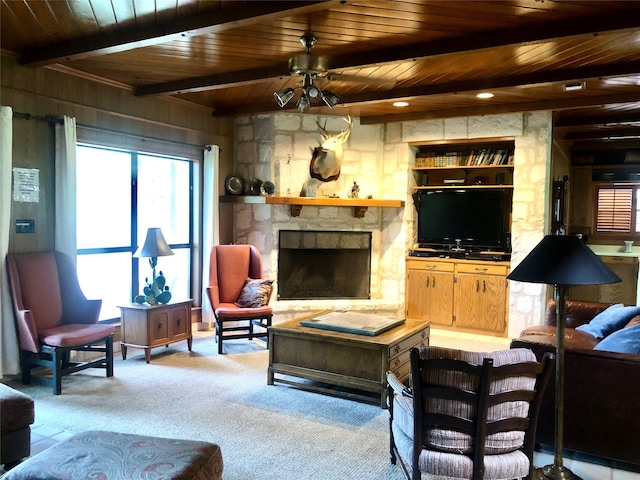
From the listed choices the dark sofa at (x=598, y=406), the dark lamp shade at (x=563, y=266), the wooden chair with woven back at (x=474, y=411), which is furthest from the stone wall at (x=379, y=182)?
the wooden chair with woven back at (x=474, y=411)

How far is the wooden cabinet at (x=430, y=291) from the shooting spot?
6.46m

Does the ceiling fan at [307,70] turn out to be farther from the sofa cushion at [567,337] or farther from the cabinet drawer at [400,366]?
the sofa cushion at [567,337]

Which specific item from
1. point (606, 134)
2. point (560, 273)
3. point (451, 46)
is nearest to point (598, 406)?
point (560, 273)

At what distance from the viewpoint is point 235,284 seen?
575 cm

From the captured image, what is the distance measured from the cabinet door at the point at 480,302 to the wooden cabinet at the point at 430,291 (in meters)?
0.12

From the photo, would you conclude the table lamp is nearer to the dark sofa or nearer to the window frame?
the dark sofa

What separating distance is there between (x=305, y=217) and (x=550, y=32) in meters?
3.81

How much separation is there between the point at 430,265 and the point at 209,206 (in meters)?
2.86

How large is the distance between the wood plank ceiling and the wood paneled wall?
0.15 m

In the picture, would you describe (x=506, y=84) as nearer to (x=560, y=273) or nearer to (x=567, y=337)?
(x=567, y=337)

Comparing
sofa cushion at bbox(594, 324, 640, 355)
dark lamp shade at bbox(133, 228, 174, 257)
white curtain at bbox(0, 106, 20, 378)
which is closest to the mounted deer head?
dark lamp shade at bbox(133, 228, 174, 257)

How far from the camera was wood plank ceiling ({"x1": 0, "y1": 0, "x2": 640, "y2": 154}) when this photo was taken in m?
3.11

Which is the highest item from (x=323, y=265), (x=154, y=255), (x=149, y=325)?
(x=154, y=255)

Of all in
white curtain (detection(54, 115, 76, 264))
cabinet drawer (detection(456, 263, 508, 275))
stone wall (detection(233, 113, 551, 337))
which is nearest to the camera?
white curtain (detection(54, 115, 76, 264))
